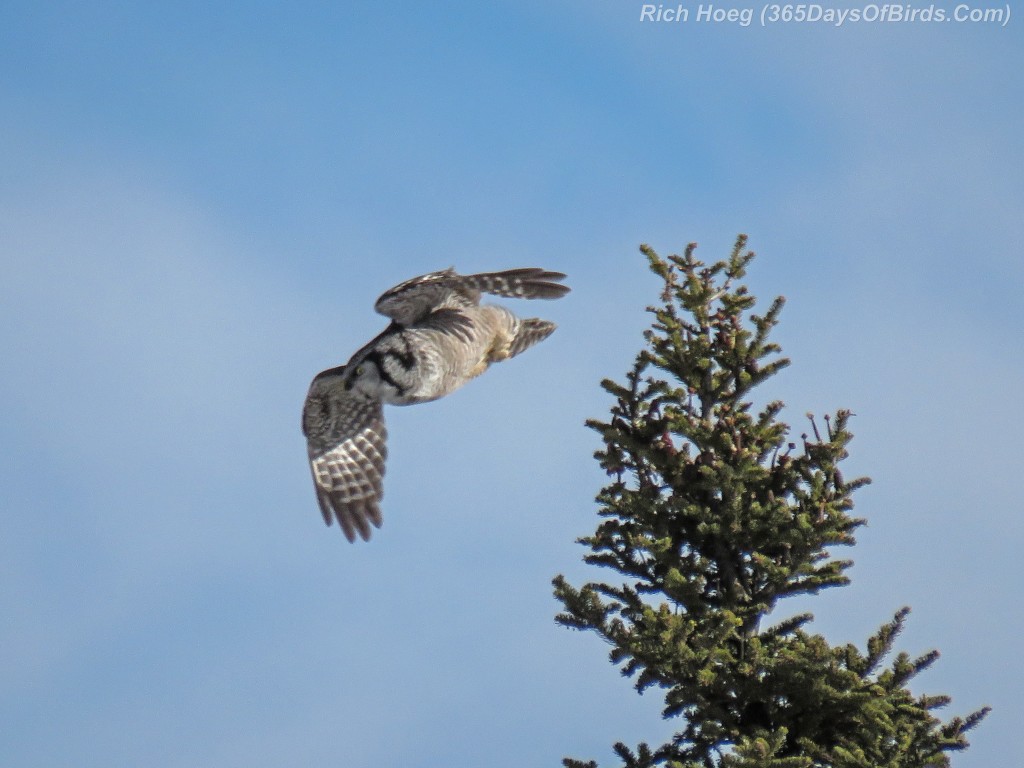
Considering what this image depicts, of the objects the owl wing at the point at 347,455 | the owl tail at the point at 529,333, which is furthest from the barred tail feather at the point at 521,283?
the owl wing at the point at 347,455

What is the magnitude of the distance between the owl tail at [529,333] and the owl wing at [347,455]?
139 cm

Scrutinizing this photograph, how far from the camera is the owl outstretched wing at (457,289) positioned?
9.74 m

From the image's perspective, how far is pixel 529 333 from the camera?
11.4m

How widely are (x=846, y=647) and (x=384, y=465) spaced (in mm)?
5250

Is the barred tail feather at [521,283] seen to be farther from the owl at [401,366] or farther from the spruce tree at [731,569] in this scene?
the spruce tree at [731,569]

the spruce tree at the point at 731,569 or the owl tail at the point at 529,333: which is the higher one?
the owl tail at the point at 529,333

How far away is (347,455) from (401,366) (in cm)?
124

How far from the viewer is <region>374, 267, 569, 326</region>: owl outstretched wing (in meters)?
9.74

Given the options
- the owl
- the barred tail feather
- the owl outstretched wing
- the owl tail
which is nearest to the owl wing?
the owl

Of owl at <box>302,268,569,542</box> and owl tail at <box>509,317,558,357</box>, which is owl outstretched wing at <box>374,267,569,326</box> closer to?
owl at <box>302,268,569,542</box>

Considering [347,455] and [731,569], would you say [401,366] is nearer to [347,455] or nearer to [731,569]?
[347,455]

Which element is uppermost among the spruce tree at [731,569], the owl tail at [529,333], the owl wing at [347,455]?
the owl tail at [529,333]

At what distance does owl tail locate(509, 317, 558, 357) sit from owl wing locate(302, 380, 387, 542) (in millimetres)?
1385

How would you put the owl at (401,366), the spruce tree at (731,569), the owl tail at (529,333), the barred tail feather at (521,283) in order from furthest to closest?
the owl tail at (529,333)
the owl at (401,366)
the barred tail feather at (521,283)
the spruce tree at (731,569)
